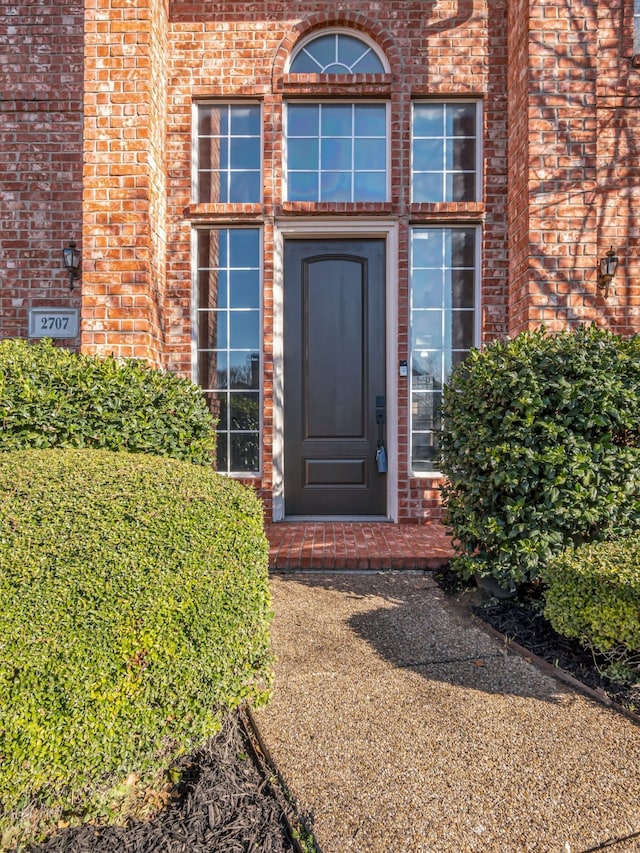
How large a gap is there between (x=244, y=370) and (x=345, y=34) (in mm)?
3230

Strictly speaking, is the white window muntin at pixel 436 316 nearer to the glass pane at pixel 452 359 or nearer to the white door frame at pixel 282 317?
the glass pane at pixel 452 359

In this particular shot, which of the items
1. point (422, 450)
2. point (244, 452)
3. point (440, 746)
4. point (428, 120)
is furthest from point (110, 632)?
point (428, 120)

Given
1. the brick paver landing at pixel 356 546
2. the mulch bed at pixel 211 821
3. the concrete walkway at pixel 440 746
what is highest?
the brick paver landing at pixel 356 546

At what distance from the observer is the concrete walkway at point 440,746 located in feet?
4.77

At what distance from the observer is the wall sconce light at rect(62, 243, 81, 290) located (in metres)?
4.39

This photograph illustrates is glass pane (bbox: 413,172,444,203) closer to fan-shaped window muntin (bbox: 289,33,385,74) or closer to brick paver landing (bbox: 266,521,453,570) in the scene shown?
fan-shaped window muntin (bbox: 289,33,385,74)

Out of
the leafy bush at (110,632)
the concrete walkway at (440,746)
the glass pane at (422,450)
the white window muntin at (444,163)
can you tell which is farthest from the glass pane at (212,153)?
the concrete walkway at (440,746)

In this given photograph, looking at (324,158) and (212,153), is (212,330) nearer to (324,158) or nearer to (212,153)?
(212,153)

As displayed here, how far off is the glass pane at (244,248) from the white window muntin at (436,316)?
1.45m

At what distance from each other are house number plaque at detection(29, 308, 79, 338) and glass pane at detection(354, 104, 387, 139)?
313 cm

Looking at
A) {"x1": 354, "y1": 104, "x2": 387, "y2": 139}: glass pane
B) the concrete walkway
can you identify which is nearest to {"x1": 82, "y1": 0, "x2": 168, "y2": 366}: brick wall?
→ {"x1": 354, "y1": 104, "x2": 387, "y2": 139}: glass pane

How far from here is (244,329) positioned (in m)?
4.72

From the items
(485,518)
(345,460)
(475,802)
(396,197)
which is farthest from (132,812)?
(396,197)

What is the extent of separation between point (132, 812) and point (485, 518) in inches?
83.3
